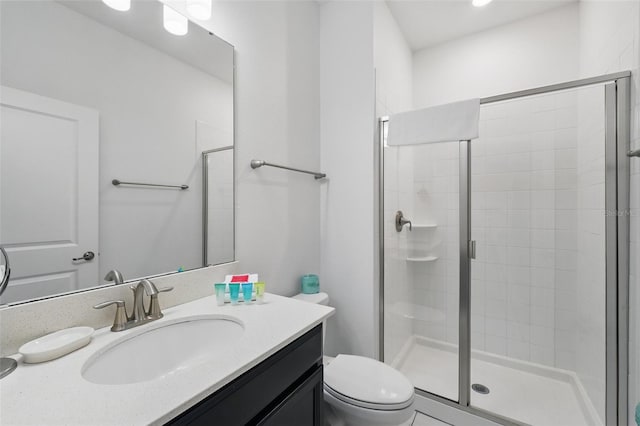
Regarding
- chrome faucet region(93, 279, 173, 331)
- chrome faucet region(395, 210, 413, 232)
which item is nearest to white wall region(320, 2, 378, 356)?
chrome faucet region(395, 210, 413, 232)

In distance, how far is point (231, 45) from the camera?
4.30 ft

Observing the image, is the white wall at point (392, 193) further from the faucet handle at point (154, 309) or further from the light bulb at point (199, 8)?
the faucet handle at point (154, 309)

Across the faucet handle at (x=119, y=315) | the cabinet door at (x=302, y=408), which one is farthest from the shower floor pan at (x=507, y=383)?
the faucet handle at (x=119, y=315)

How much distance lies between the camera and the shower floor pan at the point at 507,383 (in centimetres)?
156

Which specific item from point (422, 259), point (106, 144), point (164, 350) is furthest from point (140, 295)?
point (422, 259)

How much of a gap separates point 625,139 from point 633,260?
54cm

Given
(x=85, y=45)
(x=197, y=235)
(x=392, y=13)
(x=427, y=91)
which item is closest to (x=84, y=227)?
(x=197, y=235)

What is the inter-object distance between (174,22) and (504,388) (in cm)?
264

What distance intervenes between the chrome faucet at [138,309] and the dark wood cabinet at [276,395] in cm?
45

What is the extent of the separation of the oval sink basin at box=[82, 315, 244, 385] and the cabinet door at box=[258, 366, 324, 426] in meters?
0.23

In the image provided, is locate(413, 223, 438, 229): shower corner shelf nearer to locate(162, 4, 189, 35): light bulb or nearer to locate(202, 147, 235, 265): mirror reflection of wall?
locate(202, 147, 235, 265): mirror reflection of wall

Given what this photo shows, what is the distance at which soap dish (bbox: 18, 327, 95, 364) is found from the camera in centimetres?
67

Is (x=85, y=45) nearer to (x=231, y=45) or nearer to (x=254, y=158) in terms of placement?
(x=231, y=45)

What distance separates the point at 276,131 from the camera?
1583 mm
